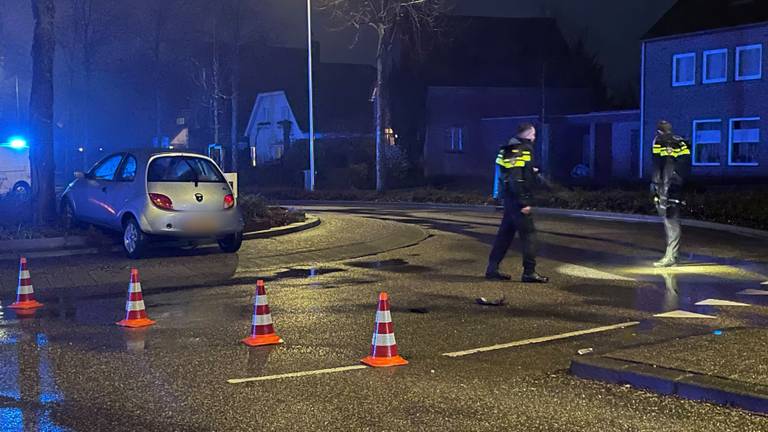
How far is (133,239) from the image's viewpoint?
41.8 ft

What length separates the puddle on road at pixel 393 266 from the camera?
12.2 meters

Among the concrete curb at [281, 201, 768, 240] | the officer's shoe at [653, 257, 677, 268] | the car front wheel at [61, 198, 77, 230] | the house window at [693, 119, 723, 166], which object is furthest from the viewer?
the house window at [693, 119, 723, 166]

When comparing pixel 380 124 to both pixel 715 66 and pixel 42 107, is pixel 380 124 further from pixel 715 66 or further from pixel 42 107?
pixel 42 107

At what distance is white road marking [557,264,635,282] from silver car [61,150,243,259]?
5088 mm

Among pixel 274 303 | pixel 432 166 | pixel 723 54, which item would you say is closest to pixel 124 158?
pixel 274 303

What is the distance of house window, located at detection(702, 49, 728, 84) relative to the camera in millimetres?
32156

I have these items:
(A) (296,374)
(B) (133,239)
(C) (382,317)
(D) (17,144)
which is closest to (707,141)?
(D) (17,144)

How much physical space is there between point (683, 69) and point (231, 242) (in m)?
26.1

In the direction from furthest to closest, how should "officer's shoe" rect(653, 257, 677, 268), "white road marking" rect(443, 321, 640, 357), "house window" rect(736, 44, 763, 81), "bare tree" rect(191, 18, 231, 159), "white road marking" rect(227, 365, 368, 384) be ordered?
1. "bare tree" rect(191, 18, 231, 159)
2. "house window" rect(736, 44, 763, 81)
3. "officer's shoe" rect(653, 257, 677, 268)
4. "white road marking" rect(443, 321, 640, 357)
5. "white road marking" rect(227, 365, 368, 384)

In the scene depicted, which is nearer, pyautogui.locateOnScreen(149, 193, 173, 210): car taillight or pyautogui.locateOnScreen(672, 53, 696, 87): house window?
pyautogui.locateOnScreen(149, 193, 173, 210): car taillight

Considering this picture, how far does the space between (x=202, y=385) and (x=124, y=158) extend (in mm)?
8126

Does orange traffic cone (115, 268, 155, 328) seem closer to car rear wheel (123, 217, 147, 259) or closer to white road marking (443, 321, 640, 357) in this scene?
white road marking (443, 321, 640, 357)

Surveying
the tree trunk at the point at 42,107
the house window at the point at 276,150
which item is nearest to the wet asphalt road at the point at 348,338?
the tree trunk at the point at 42,107

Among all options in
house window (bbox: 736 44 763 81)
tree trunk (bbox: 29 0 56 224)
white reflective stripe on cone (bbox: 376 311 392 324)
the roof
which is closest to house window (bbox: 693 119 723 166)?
house window (bbox: 736 44 763 81)
